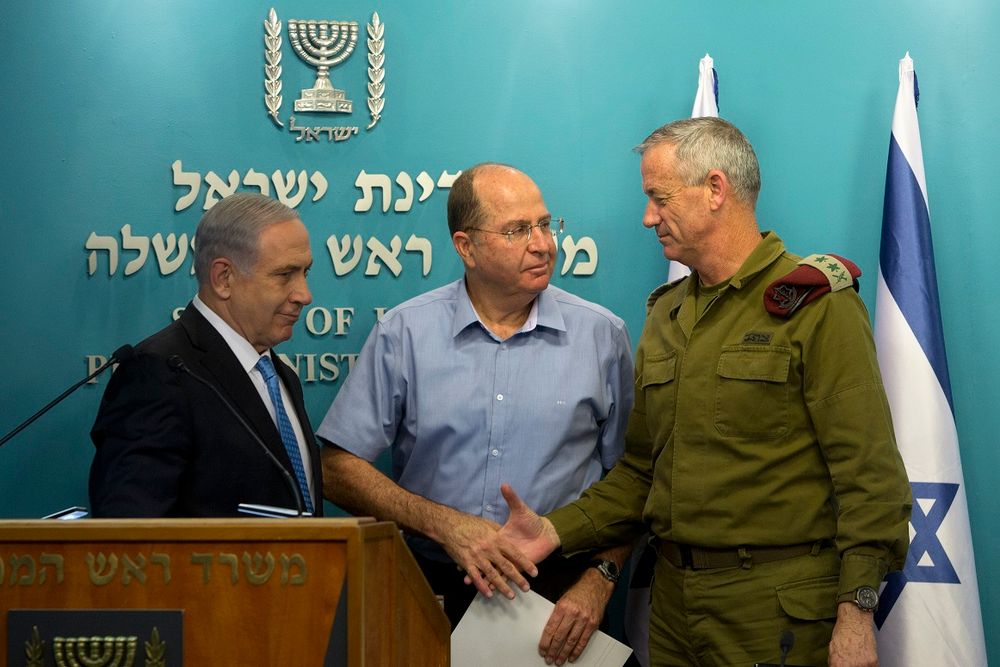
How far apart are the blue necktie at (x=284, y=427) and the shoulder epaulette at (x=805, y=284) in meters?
1.11

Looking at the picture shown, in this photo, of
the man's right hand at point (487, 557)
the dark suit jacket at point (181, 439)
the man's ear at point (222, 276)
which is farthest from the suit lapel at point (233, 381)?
the man's right hand at point (487, 557)

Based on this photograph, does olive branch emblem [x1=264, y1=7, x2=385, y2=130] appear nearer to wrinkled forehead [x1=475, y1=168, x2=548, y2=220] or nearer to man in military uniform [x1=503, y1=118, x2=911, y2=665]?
wrinkled forehead [x1=475, y1=168, x2=548, y2=220]

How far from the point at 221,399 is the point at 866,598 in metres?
1.32

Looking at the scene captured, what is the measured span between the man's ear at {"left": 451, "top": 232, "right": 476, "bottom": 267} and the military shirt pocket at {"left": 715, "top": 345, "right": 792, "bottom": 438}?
79cm

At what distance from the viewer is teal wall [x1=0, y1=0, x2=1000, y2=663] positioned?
3.36m

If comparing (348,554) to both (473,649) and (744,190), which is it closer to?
(473,649)

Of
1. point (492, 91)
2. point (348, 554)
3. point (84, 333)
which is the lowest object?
point (348, 554)

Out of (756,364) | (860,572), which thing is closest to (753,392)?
(756,364)

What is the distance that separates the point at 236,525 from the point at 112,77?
2129mm

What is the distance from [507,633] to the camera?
2.76 metres

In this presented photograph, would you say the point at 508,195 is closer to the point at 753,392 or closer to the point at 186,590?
the point at 753,392

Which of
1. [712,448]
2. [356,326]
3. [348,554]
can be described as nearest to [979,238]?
[712,448]

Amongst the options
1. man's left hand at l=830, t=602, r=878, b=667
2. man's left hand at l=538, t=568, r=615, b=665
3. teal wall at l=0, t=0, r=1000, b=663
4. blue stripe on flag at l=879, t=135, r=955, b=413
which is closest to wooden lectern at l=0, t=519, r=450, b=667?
man's left hand at l=830, t=602, r=878, b=667

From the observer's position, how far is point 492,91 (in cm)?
345
